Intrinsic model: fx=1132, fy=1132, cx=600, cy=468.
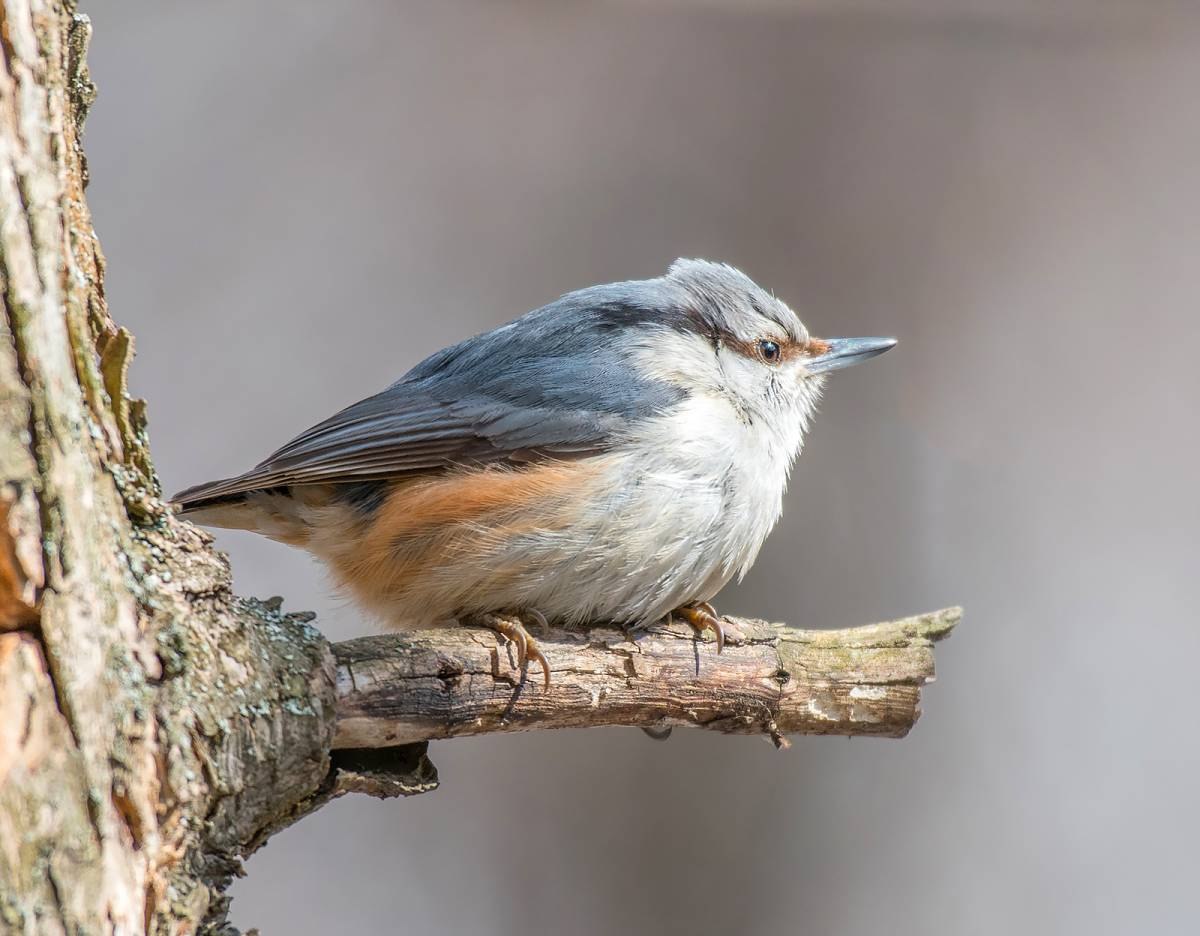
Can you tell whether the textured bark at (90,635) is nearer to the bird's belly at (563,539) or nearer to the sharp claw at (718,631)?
the bird's belly at (563,539)

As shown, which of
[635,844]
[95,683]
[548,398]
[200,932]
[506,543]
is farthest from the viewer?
[635,844]

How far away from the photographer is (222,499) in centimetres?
279

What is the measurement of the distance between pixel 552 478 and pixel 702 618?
501 millimetres

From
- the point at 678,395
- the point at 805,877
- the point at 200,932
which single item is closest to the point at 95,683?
the point at 200,932

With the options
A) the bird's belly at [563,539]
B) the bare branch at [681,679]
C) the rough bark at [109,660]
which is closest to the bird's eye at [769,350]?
the bird's belly at [563,539]

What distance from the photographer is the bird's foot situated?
2.18m

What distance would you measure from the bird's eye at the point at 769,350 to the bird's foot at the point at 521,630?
1.11 metres

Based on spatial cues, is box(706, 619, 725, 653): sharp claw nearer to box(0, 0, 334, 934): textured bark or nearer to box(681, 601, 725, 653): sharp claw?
box(681, 601, 725, 653): sharp claw

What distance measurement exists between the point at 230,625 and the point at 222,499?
111cm

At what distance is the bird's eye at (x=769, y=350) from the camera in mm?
3170

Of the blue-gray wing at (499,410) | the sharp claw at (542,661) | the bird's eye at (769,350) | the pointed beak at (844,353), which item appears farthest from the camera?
the pointed beak at (844,353)

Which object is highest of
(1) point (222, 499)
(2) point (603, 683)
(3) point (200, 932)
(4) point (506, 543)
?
(1) point (222, 499)

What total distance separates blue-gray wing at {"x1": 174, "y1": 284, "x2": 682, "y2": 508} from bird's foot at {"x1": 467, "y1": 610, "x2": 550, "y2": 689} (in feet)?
1.21

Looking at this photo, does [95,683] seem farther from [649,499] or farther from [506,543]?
[649,499]
